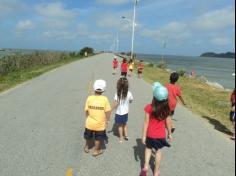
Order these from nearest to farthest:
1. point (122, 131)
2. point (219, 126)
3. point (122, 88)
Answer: point (122, 88) → point (122, 131) → point (219, 126)

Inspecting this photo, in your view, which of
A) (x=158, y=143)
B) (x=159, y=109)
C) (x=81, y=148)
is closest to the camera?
(x=159, y=109)

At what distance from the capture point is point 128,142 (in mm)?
7559

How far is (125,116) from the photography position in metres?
7.40

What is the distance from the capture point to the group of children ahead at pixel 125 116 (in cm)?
537

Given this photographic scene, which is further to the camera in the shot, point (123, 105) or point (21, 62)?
point (21, 62)

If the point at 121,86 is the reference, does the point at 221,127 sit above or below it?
below

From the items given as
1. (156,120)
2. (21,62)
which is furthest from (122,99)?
(21,62)

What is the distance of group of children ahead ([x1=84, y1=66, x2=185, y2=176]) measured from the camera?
5371mm

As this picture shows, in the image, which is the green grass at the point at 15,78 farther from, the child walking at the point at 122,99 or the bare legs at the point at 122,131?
the child walking at the point at 122,99

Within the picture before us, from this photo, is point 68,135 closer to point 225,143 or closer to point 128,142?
point 128,142

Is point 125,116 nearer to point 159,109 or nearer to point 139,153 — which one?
point 139,153

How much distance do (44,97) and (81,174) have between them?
28.2ft

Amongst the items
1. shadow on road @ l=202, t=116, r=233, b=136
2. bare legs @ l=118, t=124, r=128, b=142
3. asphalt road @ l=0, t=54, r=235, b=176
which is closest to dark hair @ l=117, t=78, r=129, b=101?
bare legs @ l=118, t=124, r=128, b=142

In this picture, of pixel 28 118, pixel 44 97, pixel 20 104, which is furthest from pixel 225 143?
pixel 44 97
